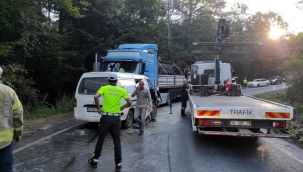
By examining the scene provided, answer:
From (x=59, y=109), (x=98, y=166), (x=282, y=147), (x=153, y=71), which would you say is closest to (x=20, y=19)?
(x=59, y=109)

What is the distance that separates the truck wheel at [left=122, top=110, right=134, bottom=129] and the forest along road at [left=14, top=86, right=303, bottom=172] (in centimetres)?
75

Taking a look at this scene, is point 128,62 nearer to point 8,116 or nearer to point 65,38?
point 65,38

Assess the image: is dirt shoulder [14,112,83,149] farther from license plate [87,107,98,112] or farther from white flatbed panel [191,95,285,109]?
white flatbed panel [191,95,285,109]

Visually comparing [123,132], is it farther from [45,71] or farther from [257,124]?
[45,71]

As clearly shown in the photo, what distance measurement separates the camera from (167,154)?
302 inches

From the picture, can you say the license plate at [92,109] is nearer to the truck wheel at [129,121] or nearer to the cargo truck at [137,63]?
the truck wheel at [129,121]

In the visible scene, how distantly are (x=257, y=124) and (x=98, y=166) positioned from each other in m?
3.75

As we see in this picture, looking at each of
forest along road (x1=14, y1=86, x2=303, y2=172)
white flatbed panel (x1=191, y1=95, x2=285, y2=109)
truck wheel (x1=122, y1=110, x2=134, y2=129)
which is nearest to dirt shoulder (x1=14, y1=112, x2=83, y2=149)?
forest along road (x1=14, y1=86, x2=303, y2=172)

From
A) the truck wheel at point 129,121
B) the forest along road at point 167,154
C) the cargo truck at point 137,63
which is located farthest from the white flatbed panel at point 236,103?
the cargo truck at point 137,63

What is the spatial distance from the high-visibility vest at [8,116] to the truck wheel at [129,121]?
7.01m

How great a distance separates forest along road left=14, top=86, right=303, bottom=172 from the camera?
260 inches

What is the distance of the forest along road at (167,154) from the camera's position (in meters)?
6.60

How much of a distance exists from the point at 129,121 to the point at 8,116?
746 centimetres

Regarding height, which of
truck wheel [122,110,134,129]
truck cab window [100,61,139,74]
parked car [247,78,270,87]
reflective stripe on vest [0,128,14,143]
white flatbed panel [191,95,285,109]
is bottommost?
truck wheel [122,110,134,129]
